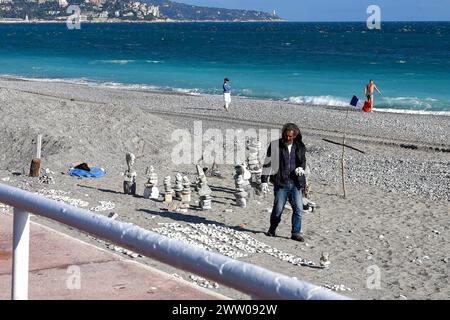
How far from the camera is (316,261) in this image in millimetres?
9539

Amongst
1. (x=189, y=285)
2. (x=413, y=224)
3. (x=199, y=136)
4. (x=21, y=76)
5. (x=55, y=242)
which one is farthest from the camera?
(x=21, y=76)

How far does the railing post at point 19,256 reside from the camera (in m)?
3.71

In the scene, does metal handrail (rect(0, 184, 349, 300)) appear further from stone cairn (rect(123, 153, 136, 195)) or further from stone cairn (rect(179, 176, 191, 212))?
stone cairn (rect(123, 153, 136, 195))

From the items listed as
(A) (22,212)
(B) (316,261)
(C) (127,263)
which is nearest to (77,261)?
(C) (127,263)

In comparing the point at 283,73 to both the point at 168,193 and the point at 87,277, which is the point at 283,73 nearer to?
the point at 168,193

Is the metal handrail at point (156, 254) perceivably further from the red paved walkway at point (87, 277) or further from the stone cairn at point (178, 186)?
the stone cairn at point (178, 186)

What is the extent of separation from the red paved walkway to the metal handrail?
2.24ft

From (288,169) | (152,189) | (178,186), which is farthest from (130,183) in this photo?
(288,169)

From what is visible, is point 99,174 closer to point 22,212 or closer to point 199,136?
point 199,136

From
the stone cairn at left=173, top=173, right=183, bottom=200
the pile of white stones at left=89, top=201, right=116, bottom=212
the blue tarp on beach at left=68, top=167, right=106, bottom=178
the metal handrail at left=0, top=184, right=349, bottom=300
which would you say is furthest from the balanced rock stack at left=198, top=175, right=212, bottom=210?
the metal handrail at left=0, top=184, right=349, bottom=300

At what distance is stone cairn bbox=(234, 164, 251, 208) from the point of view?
41.1ft

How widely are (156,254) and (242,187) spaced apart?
9897mm

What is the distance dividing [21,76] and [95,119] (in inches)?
1446

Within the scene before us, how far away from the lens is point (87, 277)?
470 centimetres
